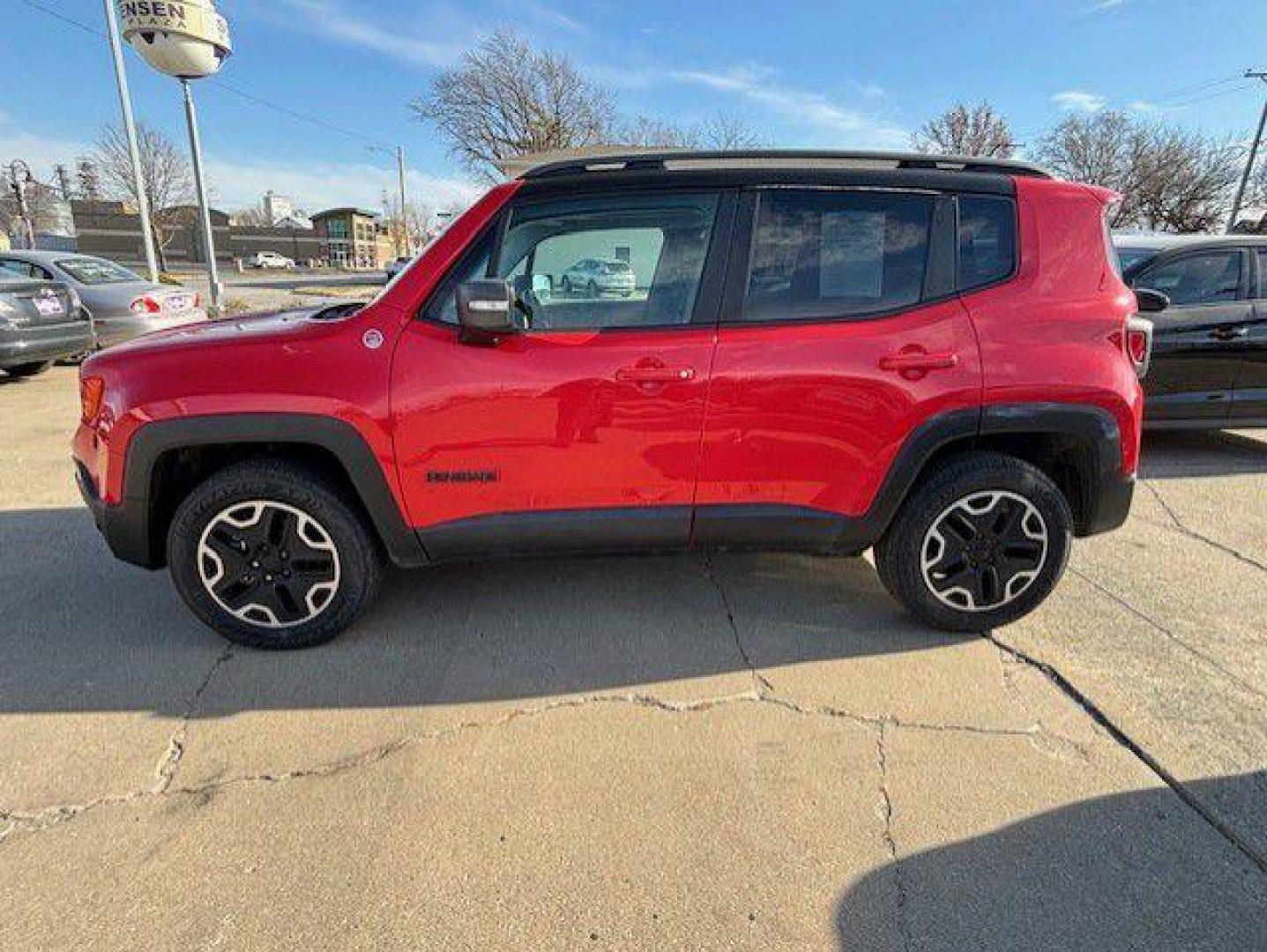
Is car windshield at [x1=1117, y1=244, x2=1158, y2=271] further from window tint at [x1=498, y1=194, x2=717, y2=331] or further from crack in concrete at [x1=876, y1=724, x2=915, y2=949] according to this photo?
crack in concrete at [x1=876, y1=724, x2=915, y2=949]

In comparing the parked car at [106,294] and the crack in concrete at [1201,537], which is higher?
the parked car at [106,294]

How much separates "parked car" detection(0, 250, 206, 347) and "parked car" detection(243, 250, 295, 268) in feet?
208

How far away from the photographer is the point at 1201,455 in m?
A: 5.88

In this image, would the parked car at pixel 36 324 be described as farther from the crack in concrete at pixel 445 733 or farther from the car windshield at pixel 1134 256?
the car windshield at pixel 1134 256

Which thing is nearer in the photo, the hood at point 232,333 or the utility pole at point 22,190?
the hood at point 232,333

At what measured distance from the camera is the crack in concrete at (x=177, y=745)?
86.8 inches

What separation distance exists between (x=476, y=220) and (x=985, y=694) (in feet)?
8.57

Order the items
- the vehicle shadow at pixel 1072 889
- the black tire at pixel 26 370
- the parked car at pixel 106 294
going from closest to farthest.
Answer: the vehicle shadow at pixel 1072 889, the black tire at pixel 26 370, the parked car at pixel 106 294

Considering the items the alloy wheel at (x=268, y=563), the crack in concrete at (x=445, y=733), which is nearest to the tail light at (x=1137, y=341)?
the crack in concrete at (x=445, y=733)

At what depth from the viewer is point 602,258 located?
2785 mm

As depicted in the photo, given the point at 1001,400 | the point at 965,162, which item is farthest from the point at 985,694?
the point at 965,162

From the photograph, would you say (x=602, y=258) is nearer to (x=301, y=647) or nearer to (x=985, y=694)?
(x=301, y=647)

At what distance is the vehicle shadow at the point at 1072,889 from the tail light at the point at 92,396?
3052 mm

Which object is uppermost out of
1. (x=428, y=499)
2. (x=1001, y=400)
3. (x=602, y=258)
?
(x=602, y=258)
